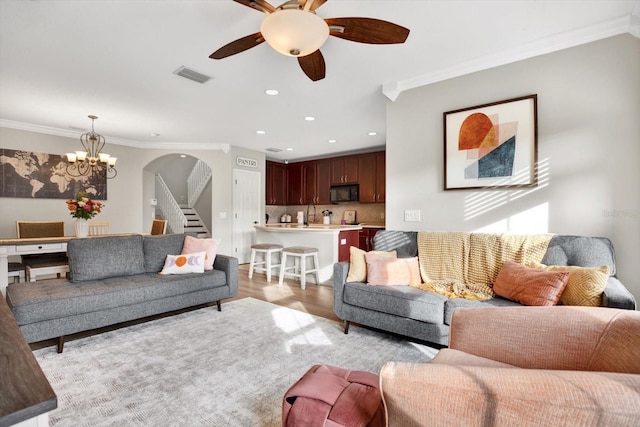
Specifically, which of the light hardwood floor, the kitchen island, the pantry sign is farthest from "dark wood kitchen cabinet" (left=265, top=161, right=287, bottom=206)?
the light hardwood floor

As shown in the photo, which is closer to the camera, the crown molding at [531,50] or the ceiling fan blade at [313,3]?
the ceiling fan blade at [313,3]

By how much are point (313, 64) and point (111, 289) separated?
2.58m

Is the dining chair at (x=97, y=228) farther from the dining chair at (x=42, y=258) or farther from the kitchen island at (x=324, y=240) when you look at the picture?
the kitchen island at (x=324, y=240)

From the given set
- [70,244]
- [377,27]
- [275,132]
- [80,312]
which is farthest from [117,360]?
[275,132]

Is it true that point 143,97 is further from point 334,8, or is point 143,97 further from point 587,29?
point 587,29

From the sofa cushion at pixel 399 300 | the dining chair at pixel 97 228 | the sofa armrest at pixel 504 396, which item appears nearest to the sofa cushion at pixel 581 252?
the sofa cushion at pixel 399 300

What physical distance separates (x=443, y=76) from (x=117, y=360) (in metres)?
3.78

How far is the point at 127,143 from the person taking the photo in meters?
6.02

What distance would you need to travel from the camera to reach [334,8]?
2156mm

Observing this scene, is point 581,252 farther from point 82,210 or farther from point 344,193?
point 82,210

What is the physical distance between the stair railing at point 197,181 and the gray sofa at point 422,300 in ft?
22.0

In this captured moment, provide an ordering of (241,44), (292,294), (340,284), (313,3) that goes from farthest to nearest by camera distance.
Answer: (292,294)
(340,284)
(241,44)
(313,3)

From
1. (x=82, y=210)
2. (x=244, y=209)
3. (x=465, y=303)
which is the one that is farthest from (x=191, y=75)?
(x=244, y=209)

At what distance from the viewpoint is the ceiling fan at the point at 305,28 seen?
1734mm
